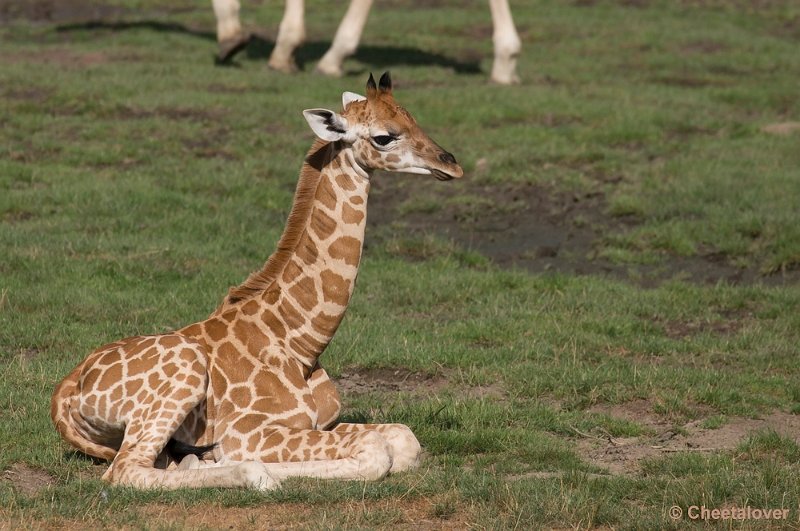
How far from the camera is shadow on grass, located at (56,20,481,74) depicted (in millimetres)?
23625

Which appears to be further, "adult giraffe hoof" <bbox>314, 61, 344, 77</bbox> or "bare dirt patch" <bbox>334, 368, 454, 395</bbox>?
"adult giraffe hoof" <bbox>314, 61, 344, 77</bbox>

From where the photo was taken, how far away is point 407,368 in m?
10.0

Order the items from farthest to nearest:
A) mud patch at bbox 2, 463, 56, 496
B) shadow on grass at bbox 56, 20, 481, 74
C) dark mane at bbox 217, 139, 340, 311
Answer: shadow on grass at bbox 56, 20, 481, 74 < dark mane at bbox 217, 139, 340, 311 < mud patch at bbox 2, 463, 56, 496

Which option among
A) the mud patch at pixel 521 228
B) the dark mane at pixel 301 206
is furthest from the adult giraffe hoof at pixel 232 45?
the dark mane at pixel 301 206

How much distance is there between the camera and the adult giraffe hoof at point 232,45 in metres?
21.9

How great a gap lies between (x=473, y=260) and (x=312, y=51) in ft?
38.1

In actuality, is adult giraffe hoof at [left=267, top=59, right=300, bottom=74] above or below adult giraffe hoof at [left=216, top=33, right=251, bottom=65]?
below

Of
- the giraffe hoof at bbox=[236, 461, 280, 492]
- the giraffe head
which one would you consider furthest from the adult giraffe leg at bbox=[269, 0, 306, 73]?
the giraffe hoof at bbox=[236, 461, 280, 492]

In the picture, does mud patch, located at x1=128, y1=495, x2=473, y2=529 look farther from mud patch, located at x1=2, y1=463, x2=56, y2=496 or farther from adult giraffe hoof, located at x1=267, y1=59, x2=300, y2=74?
adult giraffe hoof, located at x1=267, y1=59, x2=300, y2=74

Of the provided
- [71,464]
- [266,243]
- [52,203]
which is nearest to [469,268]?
[266,243]

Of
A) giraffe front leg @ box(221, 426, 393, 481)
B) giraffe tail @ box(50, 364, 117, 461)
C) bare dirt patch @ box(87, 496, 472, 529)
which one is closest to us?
bare dirt patch @ box(87, 496, 472, 529)

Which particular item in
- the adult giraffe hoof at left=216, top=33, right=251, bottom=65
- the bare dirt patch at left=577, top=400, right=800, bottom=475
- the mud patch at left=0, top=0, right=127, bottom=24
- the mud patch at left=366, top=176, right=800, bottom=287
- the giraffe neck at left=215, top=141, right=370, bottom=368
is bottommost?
the mud patch at left=366, top=176, right=800, bottom=287

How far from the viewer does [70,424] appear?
765cm

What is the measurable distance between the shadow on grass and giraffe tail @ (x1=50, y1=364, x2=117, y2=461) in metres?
15.4
